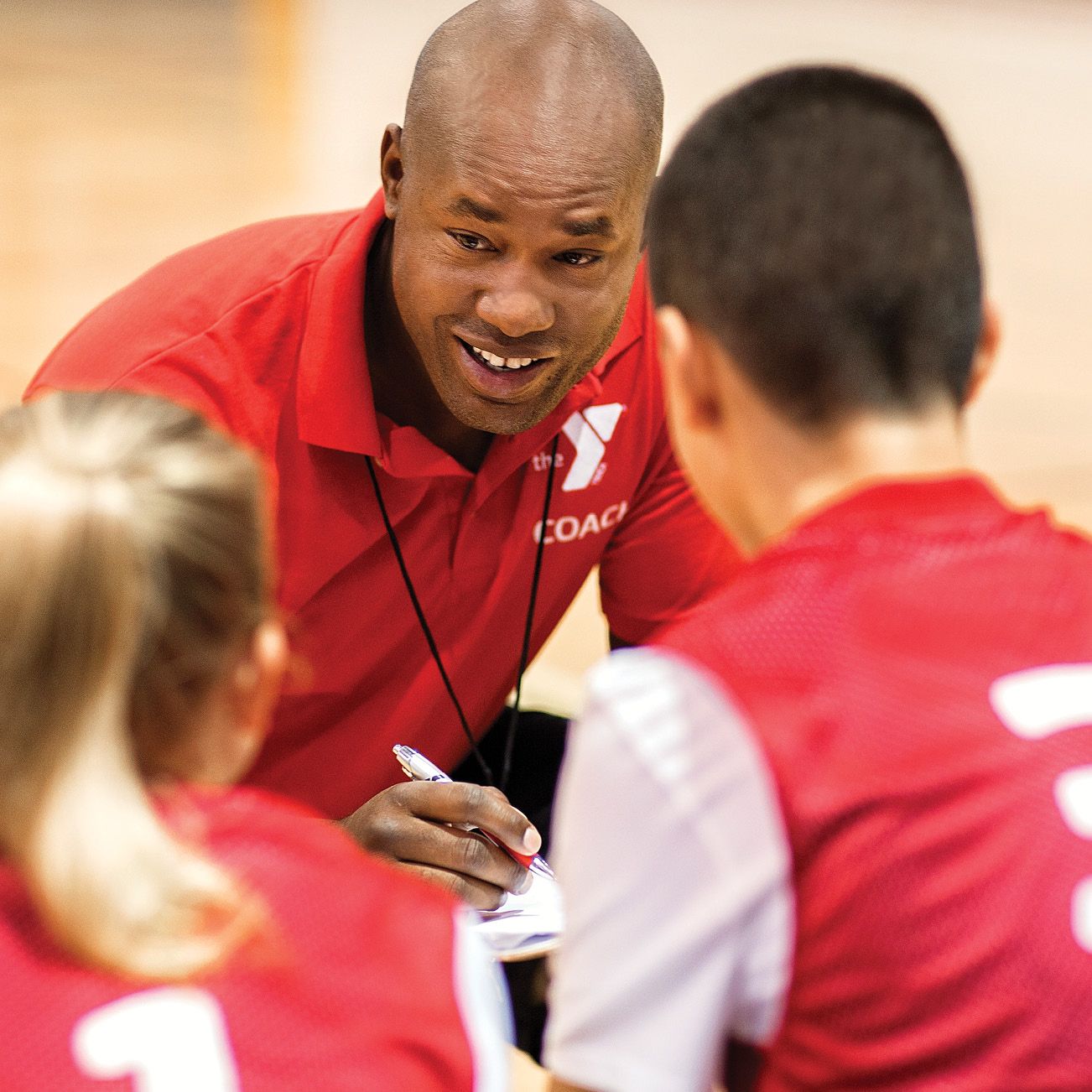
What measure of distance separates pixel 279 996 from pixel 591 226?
959 millimetres

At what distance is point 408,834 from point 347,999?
2.14 feet

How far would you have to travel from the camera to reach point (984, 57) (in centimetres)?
859

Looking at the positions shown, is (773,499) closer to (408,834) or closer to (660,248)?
(660,248)

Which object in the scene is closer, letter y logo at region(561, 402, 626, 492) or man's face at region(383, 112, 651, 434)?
man's face at region(383, 112, 651, 434)

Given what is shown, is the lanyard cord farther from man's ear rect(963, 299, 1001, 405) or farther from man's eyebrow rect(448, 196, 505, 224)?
man's ear rect(963, 299, 1001, 405)

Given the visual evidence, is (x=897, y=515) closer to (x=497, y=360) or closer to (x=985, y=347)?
(x=985, y=347)

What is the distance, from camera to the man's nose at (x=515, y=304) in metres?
1.63

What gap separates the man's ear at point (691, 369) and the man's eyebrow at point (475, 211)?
56 cm

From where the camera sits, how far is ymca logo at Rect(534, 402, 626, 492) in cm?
187

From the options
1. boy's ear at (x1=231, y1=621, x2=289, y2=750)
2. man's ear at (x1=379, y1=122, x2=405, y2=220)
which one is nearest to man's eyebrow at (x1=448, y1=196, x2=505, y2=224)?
man's ear at (x1=379, y1=122, x2=405, y2=220)

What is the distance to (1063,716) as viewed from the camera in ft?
3.05

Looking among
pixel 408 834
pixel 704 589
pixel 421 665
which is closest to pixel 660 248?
pixel 408 834

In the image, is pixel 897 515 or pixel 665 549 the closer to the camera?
pixel 897 515

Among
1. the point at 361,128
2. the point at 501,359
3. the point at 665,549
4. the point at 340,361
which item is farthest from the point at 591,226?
the point at 361,128
